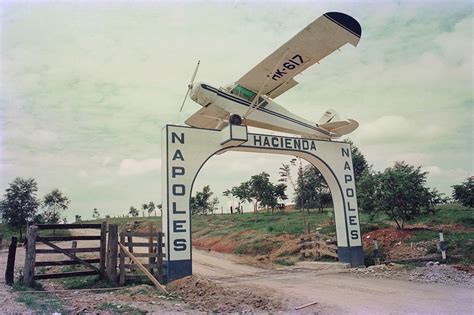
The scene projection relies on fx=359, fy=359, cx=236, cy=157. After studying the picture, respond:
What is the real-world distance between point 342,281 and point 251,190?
1024 inches

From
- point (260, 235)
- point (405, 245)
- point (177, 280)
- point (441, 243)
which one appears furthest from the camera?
point (260, 235)

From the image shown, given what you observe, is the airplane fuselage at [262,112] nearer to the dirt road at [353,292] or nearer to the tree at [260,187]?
the dirt road at [353,292]

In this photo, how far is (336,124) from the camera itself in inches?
564

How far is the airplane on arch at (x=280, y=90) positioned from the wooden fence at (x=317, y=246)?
4244 mm

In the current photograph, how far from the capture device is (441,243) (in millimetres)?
11945

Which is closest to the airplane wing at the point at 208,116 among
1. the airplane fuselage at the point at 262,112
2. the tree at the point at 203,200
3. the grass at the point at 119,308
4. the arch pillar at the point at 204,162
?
the airplane fuselage at the point at 262,112

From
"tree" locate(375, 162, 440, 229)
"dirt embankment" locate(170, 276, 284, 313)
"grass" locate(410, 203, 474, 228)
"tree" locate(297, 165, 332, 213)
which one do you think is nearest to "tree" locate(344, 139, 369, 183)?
"tree" locate(297, 165, 332, 213)

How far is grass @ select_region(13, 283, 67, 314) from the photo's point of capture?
21.2 feet

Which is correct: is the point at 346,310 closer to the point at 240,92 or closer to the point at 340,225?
the point at 340,225

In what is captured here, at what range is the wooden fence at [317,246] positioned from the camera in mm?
14383

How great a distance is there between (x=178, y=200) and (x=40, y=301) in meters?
4.35

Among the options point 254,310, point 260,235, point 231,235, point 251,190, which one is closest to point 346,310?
point 254,310

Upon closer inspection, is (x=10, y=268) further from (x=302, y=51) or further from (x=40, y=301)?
(x=302, y=51)

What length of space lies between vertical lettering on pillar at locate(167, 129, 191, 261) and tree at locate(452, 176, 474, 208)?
1465cm
